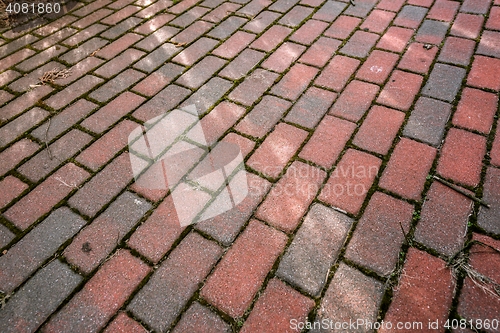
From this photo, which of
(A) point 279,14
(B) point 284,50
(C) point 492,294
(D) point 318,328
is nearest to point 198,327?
(D) point 318,328

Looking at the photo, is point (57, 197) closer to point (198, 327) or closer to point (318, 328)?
point (198, 327)

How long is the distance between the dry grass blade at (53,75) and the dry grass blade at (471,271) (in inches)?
114

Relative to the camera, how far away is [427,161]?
5.78ft

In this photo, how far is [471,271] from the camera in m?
1.36

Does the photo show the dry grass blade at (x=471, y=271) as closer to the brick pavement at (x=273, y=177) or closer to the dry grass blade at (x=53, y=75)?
the brick pavement at (x=273, y=177)

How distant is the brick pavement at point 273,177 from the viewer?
53.6 inches

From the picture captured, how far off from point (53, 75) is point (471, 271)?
120 inches

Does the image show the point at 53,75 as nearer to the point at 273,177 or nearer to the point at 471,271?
the point at 273,177

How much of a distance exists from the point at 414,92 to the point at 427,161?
2.01ft

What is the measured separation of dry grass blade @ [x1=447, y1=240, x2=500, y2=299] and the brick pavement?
0.05 ft

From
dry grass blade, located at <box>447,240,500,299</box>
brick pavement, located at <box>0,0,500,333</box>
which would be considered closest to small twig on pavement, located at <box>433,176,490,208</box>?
brick pavement, located at <box>0,0,500,333</box>

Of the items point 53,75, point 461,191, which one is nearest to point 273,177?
point 461,191

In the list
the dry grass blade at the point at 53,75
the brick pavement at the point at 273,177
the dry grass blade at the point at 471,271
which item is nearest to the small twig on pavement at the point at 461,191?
the brick pavement at the point at 273,177

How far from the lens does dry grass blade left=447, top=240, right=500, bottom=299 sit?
1325 mm
